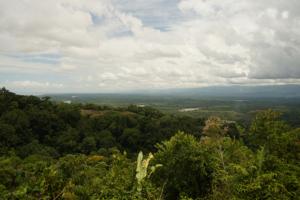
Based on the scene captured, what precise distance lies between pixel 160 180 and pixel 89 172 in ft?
38.6

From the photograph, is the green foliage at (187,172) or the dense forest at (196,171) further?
the green foliage at (187,172)

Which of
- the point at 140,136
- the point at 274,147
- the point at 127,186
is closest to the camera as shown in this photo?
the point at 127,186

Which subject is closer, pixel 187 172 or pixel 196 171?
pixel 196 171

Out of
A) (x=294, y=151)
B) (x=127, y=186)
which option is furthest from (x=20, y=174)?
(x=294, y=151)

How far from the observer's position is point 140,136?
7175 cm

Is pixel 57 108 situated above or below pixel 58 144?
above

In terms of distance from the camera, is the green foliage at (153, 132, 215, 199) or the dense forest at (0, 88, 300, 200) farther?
the green foliage at (153, 132, 215, 199)

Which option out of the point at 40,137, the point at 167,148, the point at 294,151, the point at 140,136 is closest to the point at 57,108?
the point at 40,137

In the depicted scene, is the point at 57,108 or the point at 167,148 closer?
the point at 167,148

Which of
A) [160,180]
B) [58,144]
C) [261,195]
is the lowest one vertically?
[58,144]

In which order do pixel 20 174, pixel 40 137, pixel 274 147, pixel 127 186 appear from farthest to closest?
pixel 40 137
pixel 20 174
pixel 274 147
pixel 127 186

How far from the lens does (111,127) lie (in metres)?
72.4

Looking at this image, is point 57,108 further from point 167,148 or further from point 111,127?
point 167,148

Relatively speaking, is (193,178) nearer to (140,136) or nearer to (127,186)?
(127,186)
